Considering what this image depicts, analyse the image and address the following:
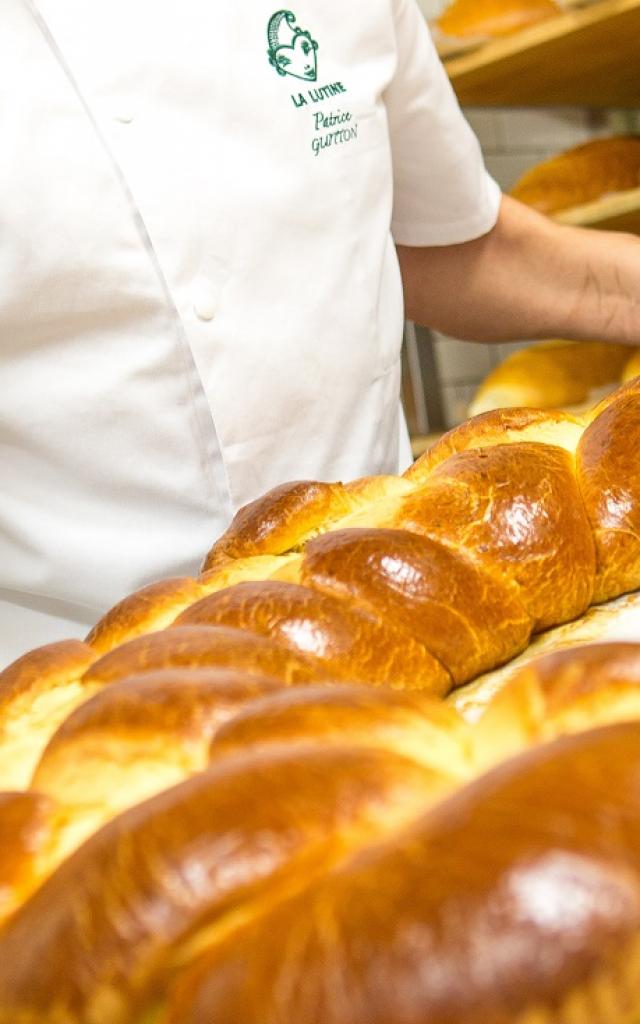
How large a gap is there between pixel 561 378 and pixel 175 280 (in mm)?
1264

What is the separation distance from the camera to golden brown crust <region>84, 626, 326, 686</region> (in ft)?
1.27

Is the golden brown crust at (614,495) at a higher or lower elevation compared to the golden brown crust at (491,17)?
higher

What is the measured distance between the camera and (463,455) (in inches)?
25.0

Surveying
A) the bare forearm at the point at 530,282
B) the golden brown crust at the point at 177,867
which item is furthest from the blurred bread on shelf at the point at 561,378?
the golden brown crust at the point at 177,867

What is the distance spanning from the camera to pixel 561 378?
2.01 meters

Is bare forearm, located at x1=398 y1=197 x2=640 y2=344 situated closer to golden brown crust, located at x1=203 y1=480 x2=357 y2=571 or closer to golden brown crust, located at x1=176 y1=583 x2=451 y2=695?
golden brown crust, located at x1=203 y1=480 x2=357 y2=571

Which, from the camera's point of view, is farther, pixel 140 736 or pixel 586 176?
pixel 586 176

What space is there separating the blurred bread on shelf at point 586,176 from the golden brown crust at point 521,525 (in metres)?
1.59

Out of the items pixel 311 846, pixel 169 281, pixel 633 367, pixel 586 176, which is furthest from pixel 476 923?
pixel 586 176

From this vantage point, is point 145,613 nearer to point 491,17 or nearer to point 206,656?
point 206,656

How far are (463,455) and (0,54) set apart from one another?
19.0 inches

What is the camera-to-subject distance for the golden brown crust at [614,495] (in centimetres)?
58

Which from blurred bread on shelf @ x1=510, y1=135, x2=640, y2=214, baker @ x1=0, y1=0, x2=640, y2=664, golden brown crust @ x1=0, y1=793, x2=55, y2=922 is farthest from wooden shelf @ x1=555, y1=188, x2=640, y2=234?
golden brown crust @ x1=0, y1=793, x2=55, y2=922

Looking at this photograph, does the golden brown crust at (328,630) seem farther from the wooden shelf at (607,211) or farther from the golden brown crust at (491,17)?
the golden brown crust at (491,17)
